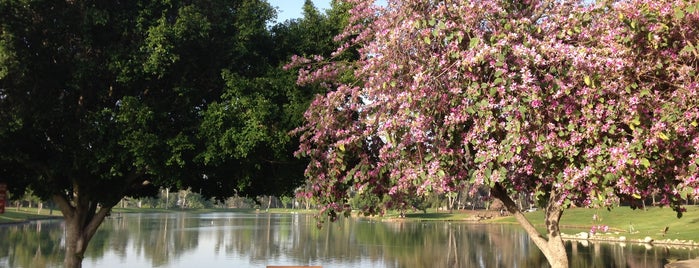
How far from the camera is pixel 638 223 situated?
73.8 metres

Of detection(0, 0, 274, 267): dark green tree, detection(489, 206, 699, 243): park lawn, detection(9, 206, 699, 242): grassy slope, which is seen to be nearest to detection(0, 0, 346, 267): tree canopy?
detection(0, 0, 274, 267): dark green tree

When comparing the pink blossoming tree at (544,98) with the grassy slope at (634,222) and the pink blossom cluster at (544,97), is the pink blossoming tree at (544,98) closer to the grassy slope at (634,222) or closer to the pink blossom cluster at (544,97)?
the pink blossom cluster at (544,97)

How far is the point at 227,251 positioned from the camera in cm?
4569

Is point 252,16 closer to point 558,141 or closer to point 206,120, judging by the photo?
point 206,120

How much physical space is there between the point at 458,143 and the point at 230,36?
916 cm

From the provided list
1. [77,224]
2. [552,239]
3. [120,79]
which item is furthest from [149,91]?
[552,239]

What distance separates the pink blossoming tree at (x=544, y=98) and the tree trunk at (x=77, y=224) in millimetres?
12565

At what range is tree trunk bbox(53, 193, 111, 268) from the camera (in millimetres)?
20156

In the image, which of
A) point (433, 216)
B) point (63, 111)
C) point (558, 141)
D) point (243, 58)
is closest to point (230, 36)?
point (243, 58)

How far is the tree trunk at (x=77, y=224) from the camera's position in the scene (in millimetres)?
20156

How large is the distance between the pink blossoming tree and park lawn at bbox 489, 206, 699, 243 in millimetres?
39128

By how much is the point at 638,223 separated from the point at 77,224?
72.2m

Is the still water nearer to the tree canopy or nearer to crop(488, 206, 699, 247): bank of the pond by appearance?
crop(488, 206, 699, 247): bank of the pond

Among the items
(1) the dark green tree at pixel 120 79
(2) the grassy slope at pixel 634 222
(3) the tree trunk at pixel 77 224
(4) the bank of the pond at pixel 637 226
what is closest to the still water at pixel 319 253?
(4) the bank of the pond at pixel 637 226
